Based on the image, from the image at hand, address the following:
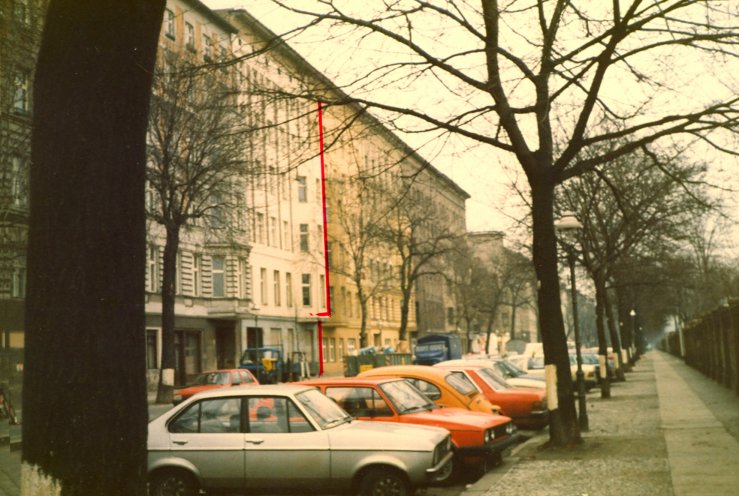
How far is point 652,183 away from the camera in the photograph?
33.2 m

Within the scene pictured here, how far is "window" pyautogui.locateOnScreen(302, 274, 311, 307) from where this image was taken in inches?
2768

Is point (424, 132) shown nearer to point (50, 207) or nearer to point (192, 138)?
point (50, 207)

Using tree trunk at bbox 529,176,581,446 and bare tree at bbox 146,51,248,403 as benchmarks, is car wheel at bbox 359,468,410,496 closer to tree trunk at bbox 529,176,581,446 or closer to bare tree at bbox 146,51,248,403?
tree trunk at bbox 529,176,581,446

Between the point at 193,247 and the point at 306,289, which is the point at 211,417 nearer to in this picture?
the point at 193,247

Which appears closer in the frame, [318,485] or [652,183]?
[318,485]

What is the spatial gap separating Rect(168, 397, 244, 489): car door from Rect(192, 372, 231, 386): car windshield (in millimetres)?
19586

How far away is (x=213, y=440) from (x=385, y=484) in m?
2.09

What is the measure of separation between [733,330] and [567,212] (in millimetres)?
11296

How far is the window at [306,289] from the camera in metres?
70.3

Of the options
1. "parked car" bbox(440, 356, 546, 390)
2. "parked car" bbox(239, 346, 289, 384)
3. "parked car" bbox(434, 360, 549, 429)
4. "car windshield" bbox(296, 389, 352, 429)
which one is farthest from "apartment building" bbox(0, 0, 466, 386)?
"parked car" bbox(440, 356, 546, 390)

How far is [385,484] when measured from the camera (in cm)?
1055

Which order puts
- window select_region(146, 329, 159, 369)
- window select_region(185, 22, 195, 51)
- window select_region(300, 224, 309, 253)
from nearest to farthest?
window select_region(146, 329, 159, 369) < window select_region(185, 22, 195, 51) < window select_region(300, 224, 309, 253)

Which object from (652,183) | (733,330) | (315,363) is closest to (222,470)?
(733,330)

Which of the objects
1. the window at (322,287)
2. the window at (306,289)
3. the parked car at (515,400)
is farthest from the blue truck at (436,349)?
the parked car at (515,400)
